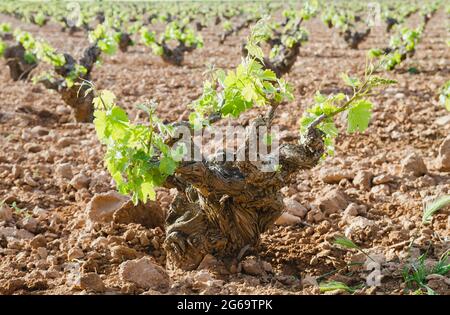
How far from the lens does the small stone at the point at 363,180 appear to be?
5.09 metres

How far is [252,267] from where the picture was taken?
359 cm

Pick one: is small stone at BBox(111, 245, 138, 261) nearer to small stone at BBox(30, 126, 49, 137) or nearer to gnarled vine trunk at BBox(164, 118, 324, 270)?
gnarled vine trunk at BBox(164, 118, 324, 270)

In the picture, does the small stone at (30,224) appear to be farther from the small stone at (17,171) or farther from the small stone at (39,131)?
the small stone at (39,131)

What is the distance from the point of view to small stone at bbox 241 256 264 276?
3573 millimetres

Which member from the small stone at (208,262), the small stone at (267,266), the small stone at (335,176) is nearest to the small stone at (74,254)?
the small stone at (208,262)

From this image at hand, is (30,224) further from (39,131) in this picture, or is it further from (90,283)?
(39,131)

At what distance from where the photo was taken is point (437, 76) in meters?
10.9

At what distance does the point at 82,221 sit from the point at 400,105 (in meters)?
5.02

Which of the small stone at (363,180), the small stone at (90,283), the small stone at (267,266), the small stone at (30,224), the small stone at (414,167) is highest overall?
the small stone at (414,167)

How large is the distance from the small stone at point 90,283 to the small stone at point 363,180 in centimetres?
262

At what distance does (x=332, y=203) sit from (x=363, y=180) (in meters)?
0.67

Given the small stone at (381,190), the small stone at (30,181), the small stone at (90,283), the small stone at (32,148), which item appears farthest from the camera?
the small stone at (32,148)

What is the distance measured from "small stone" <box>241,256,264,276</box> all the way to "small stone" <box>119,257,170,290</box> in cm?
49
